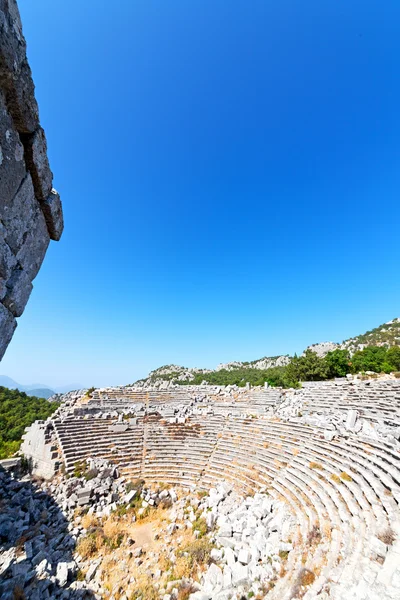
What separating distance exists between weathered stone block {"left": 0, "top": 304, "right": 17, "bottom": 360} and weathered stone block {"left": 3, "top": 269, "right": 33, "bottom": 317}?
3.3 inches

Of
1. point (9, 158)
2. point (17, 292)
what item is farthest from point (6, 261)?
point (9, 158)

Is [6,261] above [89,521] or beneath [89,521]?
above

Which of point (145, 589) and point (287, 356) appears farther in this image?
point (287, 356)

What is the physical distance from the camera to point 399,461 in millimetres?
10156

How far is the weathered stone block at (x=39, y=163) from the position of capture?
2441 millimetres

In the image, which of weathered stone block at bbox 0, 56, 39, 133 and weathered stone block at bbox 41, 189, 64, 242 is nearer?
weathered stone block at bbox 0, 56, 39, 133

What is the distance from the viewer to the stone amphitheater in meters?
6.43

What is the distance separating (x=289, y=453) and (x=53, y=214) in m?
16.9

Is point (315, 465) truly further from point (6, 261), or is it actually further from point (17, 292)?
Answer: point (6, 261)

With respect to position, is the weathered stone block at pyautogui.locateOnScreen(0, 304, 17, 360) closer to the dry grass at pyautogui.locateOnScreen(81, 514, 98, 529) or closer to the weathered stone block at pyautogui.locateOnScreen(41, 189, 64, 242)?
the weathered stone block at pyautogui.locateOnScreen(41, 189, 64, 242)

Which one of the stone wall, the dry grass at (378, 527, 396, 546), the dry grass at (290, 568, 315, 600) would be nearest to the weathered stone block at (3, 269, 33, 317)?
the stone wall

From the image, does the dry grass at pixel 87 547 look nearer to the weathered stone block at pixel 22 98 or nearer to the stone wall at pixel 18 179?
the stone wall at pixel 18 179

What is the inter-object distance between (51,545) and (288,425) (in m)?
14.8

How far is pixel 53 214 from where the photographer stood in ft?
9.65
